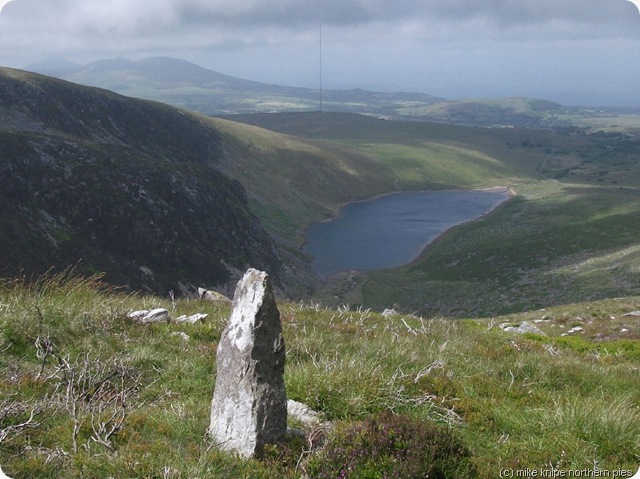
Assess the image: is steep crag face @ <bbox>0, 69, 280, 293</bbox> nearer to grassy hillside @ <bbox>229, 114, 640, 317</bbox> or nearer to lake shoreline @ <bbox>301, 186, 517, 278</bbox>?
lake shoreline @ <bbox>301, 186, 517, 278</bbox>

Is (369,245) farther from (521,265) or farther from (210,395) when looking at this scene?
(210,395)

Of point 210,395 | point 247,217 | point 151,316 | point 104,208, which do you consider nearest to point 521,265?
point 247,217

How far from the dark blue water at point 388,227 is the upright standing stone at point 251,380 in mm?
85679

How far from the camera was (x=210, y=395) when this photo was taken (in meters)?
7.28

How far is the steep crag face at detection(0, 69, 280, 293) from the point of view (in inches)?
2150

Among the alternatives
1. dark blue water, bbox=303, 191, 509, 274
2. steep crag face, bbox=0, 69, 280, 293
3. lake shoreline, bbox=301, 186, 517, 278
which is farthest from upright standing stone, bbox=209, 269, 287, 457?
dark blue water, bbox=303, 191, 509, 274

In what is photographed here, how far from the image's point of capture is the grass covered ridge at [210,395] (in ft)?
17.4

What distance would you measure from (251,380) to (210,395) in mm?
2001

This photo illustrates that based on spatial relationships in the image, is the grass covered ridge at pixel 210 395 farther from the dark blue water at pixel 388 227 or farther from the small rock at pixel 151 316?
the dark blue water at pixel 388 227

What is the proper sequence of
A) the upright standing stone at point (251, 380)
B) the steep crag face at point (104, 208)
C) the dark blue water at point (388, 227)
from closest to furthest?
the upright standing stone at point (251, 380) → the steep crag face at point (104, 208) → the dark blue water at point (388, 227)

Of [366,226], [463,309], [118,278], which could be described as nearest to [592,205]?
[366,226]

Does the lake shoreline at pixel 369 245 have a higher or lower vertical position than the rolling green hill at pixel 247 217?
lower

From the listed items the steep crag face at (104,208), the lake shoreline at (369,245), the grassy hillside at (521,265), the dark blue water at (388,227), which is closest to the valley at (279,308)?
the steep crag face at (104,208)

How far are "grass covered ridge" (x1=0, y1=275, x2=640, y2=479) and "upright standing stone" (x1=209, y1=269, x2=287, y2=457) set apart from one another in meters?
0.26
